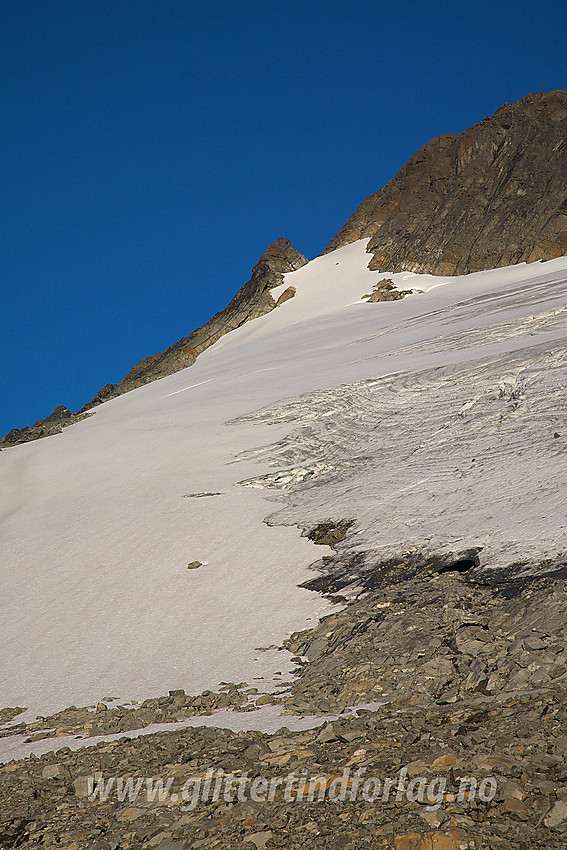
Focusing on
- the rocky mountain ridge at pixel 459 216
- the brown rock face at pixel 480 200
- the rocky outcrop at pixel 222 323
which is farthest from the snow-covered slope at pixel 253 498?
the brown rock face at pixel 480 200

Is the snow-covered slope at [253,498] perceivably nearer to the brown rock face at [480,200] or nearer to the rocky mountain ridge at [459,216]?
the rocky mountain ridge at [459,216]

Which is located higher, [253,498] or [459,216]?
[459,216]

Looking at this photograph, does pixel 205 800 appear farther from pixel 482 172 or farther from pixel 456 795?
pixel 482 172

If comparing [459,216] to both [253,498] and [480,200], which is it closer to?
[480,200]

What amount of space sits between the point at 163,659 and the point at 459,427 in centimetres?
788

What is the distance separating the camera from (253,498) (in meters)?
13.0

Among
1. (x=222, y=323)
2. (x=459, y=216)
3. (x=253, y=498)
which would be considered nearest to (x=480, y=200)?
(x=459, y=216)

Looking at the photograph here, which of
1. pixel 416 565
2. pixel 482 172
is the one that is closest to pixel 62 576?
pixel 416 565

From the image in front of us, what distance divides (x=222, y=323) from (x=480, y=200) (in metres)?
23.0

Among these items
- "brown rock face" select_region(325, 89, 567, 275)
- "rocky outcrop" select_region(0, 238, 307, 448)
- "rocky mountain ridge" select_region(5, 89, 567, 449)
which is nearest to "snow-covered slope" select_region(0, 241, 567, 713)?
"rocky outcrop" select_region(0, 238, 307, 448)

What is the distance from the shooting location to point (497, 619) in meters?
6.16

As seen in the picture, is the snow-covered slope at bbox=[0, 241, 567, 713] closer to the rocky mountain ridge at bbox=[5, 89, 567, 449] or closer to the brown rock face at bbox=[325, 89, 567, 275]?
the rocky mountain ridge at bbox=[5, 89, 567, 449]

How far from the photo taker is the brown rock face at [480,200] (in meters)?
47.2

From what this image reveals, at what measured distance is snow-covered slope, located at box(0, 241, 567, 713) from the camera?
814cm
